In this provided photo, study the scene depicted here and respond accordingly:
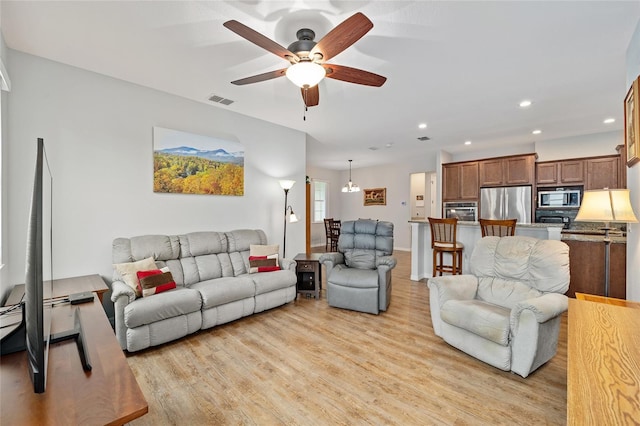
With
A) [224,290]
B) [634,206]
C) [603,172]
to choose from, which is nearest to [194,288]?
[224,290]

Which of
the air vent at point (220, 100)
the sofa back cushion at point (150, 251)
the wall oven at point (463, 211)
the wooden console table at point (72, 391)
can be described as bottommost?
the wooden console table at point (72, 391)

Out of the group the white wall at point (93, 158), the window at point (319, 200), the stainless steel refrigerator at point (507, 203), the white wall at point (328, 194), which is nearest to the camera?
the white wall at point (93, 158)

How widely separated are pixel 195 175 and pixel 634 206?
14.1 feet

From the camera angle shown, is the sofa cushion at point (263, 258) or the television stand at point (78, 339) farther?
the sofa cushion at point (263, 258)

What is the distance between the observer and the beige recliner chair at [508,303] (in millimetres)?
2111

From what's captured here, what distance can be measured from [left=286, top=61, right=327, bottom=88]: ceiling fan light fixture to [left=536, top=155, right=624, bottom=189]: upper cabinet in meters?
5.52

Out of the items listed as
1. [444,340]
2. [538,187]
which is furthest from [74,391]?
[538,187]

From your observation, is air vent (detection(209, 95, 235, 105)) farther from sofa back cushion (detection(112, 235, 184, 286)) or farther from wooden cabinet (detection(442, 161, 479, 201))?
wooden cabinet (detection(442, 161, 479, 201))

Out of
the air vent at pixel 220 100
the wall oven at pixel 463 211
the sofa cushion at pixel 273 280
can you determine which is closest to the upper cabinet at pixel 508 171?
the wall oven at pixel 463 211

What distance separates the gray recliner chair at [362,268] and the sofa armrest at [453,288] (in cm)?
81

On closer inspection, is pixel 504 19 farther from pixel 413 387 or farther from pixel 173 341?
pixel 173 341

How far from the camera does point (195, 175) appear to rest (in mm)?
3678

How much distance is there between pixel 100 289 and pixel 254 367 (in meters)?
1.48

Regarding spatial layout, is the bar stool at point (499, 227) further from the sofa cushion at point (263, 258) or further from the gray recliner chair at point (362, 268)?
the sofa cushion at point (263, 258)
